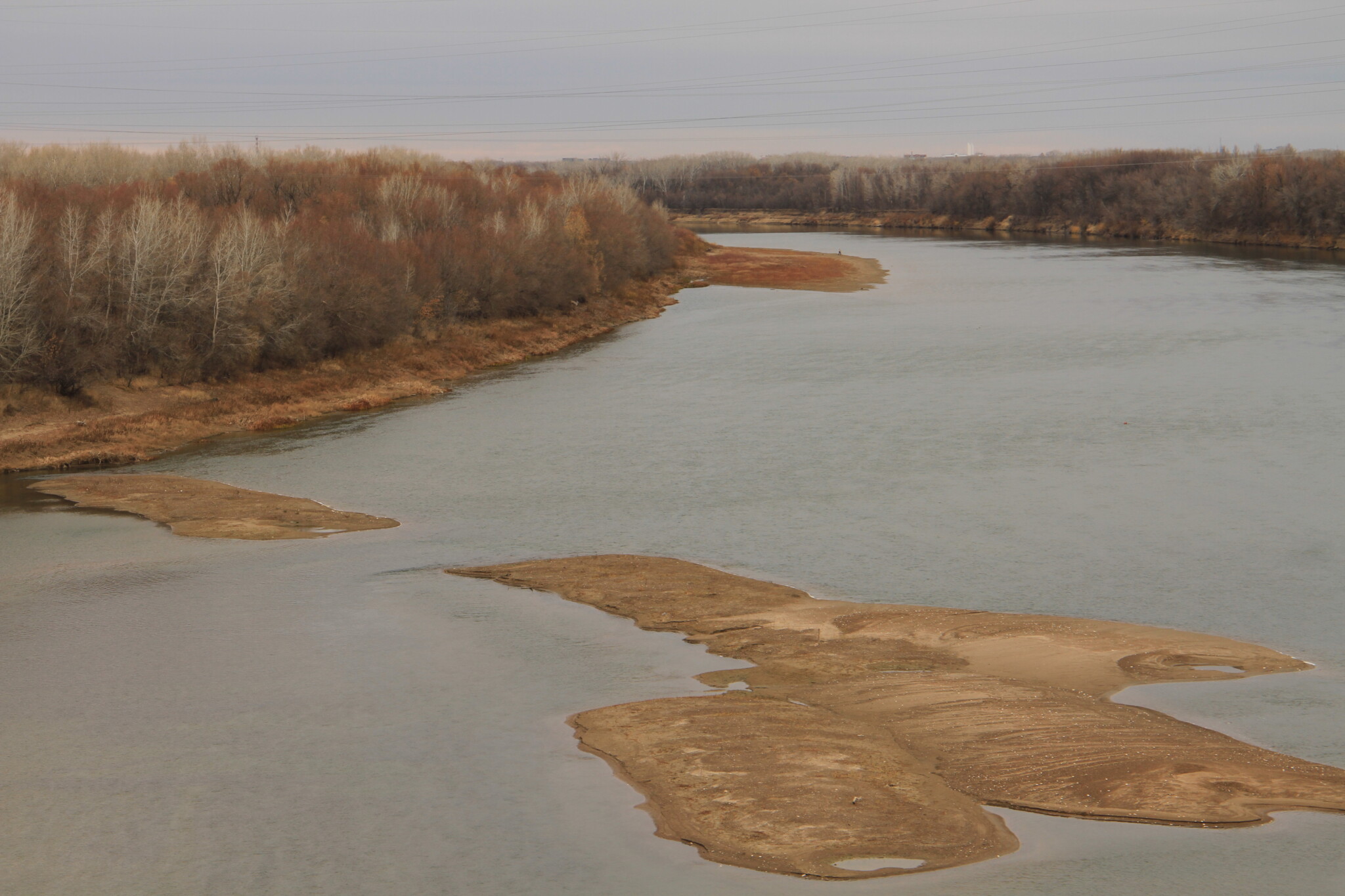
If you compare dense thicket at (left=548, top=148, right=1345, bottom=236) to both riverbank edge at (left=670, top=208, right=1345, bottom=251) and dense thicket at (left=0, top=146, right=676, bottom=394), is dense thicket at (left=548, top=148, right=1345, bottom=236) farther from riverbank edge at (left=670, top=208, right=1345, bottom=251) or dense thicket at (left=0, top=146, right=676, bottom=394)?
dense thicket at (left=0, top=146, right=676, bottom=394)

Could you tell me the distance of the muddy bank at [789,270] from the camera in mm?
73312

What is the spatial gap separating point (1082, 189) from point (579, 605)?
112 m

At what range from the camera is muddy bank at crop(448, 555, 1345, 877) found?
12055 mm

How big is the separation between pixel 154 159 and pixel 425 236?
32.6 metres

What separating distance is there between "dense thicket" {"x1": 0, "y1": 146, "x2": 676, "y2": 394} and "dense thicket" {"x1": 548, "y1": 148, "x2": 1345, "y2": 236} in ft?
172

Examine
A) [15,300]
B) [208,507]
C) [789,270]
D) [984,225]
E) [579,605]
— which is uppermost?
[984,225]

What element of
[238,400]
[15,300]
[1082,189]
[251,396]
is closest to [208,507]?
[238,400]

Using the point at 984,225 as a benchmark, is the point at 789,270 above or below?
below

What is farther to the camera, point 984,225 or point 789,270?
point 984,225

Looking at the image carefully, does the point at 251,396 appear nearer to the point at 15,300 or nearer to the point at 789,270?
the point at 15,300

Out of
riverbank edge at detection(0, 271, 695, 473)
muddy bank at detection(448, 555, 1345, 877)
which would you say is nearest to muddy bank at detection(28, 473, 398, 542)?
riverbank edge at detection(0, 271, 695, 473)

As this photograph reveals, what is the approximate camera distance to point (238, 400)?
122 ft

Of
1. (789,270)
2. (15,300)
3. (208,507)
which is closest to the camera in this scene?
(208,507)

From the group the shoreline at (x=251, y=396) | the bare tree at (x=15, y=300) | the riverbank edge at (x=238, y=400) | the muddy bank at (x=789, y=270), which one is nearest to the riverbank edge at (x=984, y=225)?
the muddy bank at (x=789, y=270)
